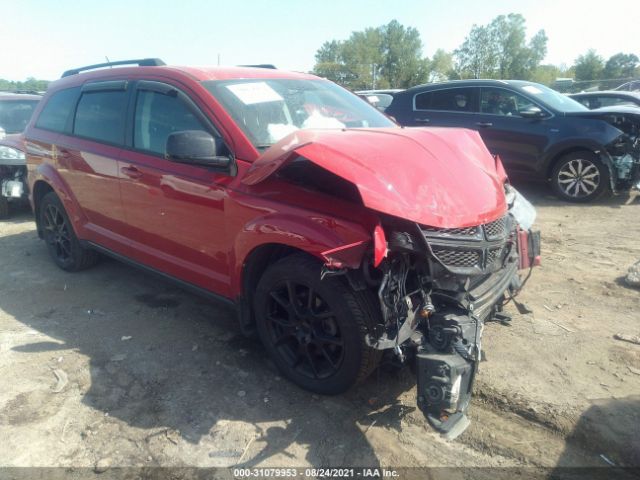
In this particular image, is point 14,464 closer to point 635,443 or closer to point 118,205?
point 118,205

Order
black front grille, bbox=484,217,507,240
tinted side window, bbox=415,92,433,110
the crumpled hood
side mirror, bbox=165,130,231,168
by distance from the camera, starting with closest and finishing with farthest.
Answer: the crumpled hood < black front grille, bbox=484,217,507,240 < side mirror, bbox=165,130,231,168 < tinted side window, bbox=415,92,433,110

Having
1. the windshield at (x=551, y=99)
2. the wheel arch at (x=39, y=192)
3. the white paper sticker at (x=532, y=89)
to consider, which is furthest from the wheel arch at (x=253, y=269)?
the white paper sticker at (x=532, y=89)

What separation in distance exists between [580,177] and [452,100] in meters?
2.47

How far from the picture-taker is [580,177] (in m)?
7.12

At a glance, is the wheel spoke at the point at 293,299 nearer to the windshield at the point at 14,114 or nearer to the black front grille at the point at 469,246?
the black front grille at the point at 469,246

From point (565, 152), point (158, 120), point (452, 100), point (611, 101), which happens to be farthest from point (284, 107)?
point (611, 101)

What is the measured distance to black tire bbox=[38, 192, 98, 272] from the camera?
482cm

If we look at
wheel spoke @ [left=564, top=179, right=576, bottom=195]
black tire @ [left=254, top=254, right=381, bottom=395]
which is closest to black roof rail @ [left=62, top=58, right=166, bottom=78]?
black tire @ [left=254, top=254, right=381, bottom=395]

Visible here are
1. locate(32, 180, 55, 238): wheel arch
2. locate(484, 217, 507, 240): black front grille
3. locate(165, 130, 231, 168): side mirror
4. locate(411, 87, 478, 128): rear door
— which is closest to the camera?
locate(484, 217, 507, 240): black front grille

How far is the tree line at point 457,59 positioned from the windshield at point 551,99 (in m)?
59.1

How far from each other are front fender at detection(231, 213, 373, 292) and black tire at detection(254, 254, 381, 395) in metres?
0.16

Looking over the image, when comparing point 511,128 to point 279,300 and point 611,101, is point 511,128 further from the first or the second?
point 279,300

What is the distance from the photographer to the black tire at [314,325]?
250 centimetres

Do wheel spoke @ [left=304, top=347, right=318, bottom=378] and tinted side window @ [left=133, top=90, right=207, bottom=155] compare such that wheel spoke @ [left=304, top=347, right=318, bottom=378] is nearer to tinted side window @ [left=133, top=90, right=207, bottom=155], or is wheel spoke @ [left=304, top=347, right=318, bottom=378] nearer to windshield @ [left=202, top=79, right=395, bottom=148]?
windshield @ [left=202, top=79, right=395, bottom=148]
